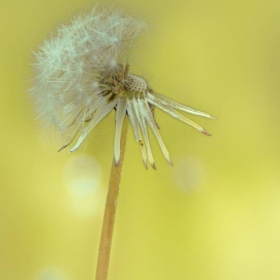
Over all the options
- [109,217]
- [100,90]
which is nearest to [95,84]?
[100,90]

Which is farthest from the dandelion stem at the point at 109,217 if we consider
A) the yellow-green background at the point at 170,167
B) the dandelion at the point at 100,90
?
the yellow-green background at the point at 170,167

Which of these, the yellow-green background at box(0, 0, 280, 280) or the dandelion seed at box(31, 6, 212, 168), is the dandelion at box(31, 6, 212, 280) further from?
the yellow-green background at box(0, 0, 280, 280)

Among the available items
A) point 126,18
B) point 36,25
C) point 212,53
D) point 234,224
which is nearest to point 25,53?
point 36,25

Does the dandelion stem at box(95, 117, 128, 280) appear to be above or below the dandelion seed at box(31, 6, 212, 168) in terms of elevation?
below

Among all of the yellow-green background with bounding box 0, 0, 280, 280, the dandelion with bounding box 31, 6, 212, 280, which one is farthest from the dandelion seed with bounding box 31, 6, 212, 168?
the yellow-green background with bounding box 0, 0, 280, 280

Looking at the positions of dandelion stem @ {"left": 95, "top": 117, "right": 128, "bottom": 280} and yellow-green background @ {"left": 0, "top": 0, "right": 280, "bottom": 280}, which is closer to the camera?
dandelion stem @ {"left": 95, "top": 117, "right": 128, "bottom": 280}

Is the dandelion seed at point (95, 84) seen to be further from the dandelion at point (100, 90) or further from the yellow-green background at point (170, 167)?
the yellow-green background at point (170, 167)

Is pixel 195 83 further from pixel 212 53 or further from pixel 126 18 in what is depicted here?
pixel 126 18
